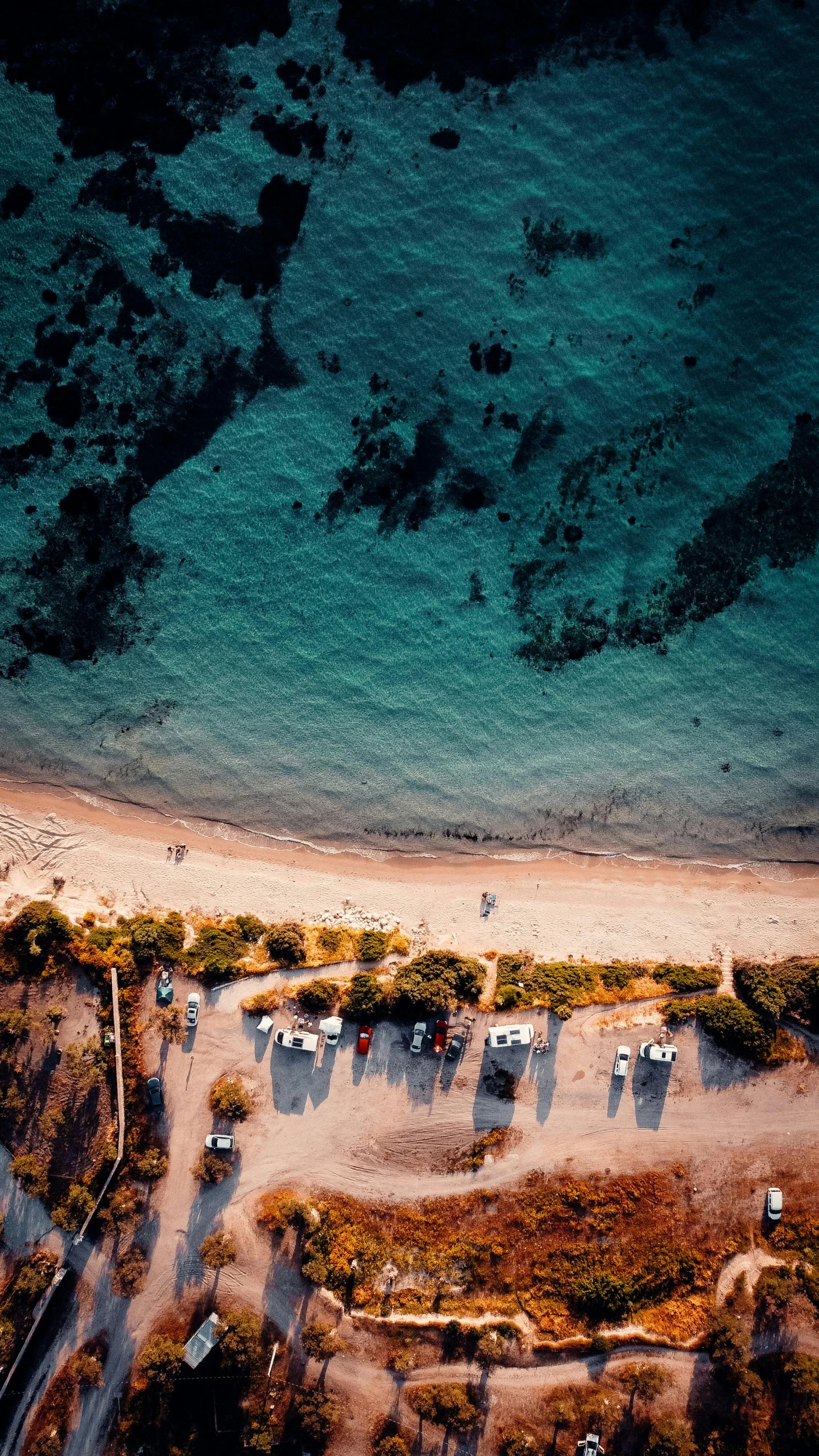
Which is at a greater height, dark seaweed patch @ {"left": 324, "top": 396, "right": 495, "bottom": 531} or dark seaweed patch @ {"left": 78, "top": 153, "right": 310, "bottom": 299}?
dark seaweed patch @ {"left": 78, "top": 153, "right": 310, "bottom": 299}

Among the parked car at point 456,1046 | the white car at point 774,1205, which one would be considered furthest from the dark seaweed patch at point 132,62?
the white car at point 774,1205

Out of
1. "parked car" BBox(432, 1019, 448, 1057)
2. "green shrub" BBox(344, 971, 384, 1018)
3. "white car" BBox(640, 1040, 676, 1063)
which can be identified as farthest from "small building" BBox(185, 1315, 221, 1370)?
"white car" BBox(640, 1040, 676, 1063)

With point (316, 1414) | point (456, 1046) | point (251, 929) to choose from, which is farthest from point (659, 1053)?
point (316, 1414)

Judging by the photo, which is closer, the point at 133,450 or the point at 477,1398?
the point at 477,1398

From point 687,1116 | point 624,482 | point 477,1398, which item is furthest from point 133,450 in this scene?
point 477,1398

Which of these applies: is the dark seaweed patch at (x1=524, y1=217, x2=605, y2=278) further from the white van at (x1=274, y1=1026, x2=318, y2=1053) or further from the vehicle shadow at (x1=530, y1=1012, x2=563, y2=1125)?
the white van at (x1=274, y1=1026, x2=318, y2=1053)

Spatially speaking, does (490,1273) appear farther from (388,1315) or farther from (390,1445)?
(390,1445)

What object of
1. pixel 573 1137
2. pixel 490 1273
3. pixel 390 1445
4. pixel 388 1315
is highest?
pixel 573 1137
